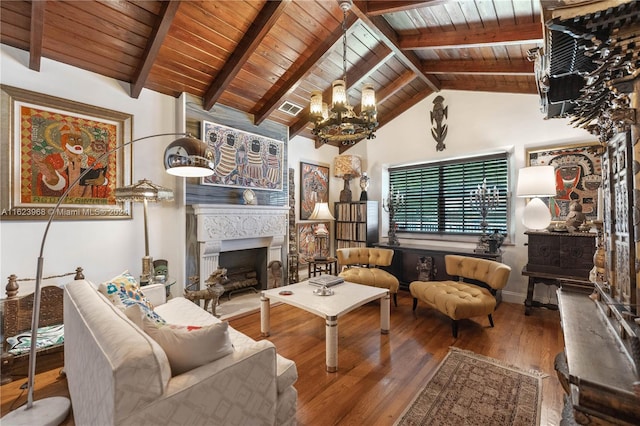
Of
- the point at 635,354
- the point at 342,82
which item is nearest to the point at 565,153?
the point at 342,82

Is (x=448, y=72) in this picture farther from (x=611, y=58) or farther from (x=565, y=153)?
(x=611, y=58)

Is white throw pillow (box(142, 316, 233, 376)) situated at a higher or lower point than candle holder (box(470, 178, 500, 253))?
lower

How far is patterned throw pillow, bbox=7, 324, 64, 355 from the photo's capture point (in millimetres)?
2140

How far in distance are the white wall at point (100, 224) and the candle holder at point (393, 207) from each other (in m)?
3.39

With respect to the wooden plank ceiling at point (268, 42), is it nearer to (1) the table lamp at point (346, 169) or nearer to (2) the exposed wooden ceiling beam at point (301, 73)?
(2) the exposed wooden ceiling beam at point (301, 73)

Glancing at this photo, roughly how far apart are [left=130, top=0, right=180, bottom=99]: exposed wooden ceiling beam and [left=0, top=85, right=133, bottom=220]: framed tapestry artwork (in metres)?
0.39

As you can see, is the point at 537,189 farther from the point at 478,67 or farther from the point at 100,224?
the point at 100,224

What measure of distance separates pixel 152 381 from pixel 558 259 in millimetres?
4126

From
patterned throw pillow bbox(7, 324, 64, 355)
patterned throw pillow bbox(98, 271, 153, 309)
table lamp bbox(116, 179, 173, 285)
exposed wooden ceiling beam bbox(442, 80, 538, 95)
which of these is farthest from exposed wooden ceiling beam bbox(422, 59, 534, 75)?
patterned throw pillow bbox(7, 324, 64, 355)

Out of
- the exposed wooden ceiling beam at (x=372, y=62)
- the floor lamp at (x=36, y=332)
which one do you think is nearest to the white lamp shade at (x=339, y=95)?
the floor lamp at (x=36, y=332)

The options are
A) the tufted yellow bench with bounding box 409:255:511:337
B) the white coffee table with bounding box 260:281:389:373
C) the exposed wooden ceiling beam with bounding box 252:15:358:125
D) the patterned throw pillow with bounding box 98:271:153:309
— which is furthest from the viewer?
the exposed wooden ceiling beam with bounding box 252:15:358:125

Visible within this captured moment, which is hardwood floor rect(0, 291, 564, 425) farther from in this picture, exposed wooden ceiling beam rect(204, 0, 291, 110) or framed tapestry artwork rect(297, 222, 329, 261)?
exposed wooden ceiling beam rect(204, 0, 291, 110)

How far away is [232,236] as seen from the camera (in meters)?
3.83

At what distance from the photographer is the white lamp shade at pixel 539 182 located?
9.89 ft
